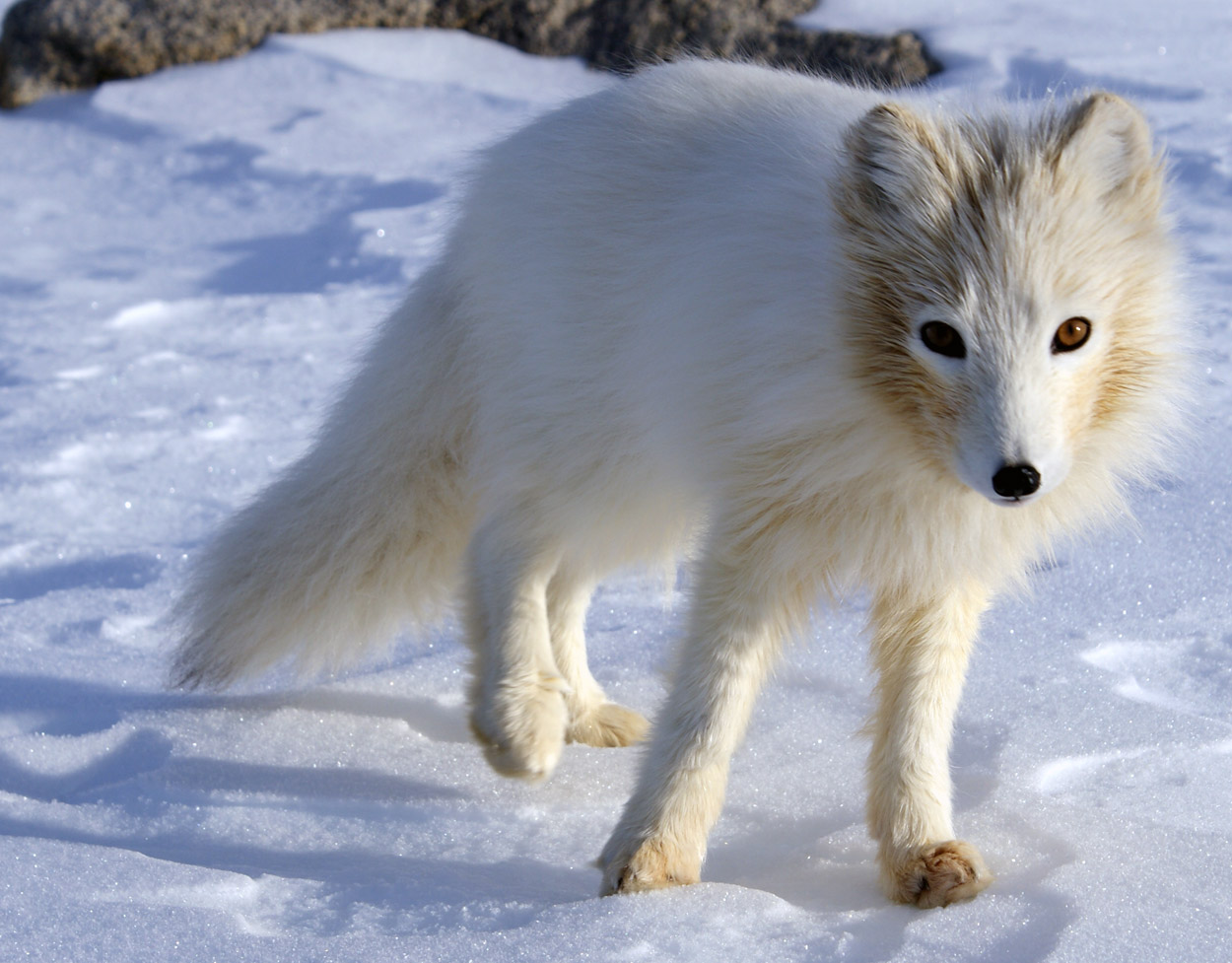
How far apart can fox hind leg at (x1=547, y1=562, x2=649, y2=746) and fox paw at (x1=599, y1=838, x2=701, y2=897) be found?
80 centimetres

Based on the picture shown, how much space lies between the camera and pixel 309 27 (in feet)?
24.8

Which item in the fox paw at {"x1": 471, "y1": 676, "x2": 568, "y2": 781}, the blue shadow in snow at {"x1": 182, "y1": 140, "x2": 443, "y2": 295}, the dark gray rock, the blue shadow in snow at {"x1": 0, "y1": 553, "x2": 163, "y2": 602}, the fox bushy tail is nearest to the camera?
the fox paw at {"x1": 471, "y1": 676, "x2": 568, "y2": 781}

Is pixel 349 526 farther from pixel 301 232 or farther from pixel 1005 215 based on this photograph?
pixel 301 232

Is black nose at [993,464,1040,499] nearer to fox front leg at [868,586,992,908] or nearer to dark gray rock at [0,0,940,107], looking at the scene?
fox front leg at [868,586,992,908]

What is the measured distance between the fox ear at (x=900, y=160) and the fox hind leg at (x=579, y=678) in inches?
53.6

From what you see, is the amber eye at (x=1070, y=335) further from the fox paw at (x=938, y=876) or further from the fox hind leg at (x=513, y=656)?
the fox hind leg at (x=513, y=656)

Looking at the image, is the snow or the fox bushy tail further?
the fox bushy tail

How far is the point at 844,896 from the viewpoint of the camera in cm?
235

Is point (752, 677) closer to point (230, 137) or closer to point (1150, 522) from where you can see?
point (1150, 522)

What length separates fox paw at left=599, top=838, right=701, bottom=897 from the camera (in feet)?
7.43

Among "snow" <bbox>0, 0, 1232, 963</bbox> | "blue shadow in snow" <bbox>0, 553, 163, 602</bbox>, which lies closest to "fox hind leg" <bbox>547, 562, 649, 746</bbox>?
"snow" <bbox>0, 0, 1232, 963</bbox>

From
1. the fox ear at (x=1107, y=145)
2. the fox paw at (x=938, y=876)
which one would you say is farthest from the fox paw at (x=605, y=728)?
the fox ear at (x=1107, y=145)

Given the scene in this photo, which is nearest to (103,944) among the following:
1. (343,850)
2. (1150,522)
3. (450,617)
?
(343,850)

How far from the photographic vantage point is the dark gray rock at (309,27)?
711 cm
